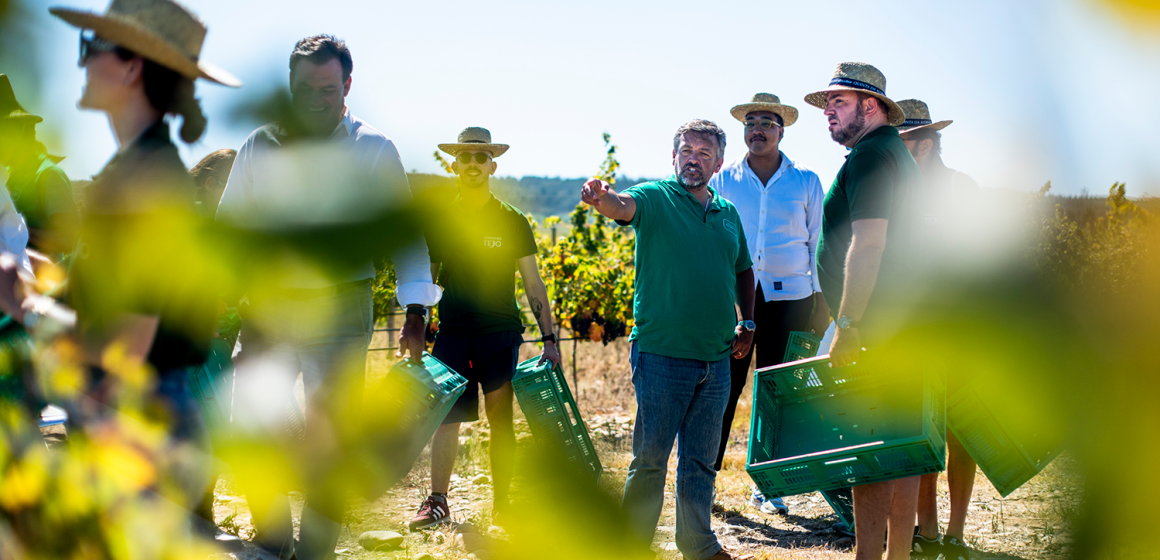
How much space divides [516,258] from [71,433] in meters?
3.37

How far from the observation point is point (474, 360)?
3777 millimetres

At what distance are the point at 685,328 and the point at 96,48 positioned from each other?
2.17m

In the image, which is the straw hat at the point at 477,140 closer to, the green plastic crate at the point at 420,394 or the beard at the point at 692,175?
the beard at the point at 692,175

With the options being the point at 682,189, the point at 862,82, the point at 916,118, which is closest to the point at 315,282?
the point at 862,82

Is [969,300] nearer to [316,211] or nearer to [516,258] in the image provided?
[316,211]

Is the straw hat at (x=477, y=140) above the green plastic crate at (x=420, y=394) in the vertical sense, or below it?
above

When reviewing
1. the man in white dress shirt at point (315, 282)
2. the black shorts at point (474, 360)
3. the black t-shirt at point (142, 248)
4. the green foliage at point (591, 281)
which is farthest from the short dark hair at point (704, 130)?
the green foliage at point (591, 281)

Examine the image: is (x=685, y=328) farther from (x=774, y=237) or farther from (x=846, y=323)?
(x=774, y=237)

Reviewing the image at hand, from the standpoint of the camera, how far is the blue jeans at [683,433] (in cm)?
289

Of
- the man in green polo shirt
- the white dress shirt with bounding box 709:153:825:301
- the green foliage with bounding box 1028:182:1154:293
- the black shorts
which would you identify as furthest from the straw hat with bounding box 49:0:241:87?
the white dress shirt with bounding box 709:153:825:301

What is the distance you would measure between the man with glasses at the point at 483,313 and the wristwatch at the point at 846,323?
62.9 inches

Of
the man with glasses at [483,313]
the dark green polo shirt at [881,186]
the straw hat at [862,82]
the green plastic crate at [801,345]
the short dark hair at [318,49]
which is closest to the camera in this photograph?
the short dark hair at [318,49]

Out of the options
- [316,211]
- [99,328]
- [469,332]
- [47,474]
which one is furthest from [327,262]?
[469,332]

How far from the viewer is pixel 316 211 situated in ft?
1.98
